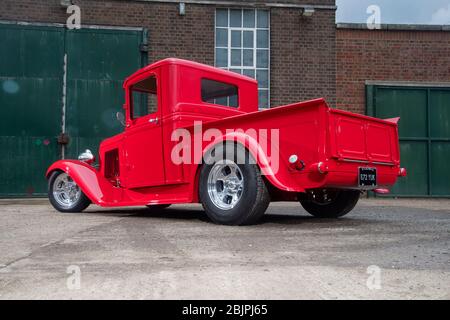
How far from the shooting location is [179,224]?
5316 mm

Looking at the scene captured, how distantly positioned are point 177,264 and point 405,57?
10607mm

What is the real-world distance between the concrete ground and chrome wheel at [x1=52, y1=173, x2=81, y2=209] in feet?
6.95

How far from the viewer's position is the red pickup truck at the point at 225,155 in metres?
4.60

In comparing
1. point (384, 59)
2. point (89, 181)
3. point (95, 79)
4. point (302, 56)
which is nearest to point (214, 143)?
point (89, 181)

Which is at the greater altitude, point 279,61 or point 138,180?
point 279,61

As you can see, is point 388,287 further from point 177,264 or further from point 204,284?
point 177,264

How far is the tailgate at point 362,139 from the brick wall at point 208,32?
6386mm

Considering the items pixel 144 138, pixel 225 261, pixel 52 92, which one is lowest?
pixel 225 261

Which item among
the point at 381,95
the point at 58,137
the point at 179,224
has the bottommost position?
the point at 179,224

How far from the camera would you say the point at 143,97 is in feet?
22.5

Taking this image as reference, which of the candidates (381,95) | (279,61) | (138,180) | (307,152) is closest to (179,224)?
(138,180)

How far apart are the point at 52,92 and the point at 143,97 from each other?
5.04m

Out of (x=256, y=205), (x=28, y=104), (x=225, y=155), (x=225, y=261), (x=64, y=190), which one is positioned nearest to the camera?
(x=225, y=261)

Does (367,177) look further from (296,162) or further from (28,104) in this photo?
(28,104)
